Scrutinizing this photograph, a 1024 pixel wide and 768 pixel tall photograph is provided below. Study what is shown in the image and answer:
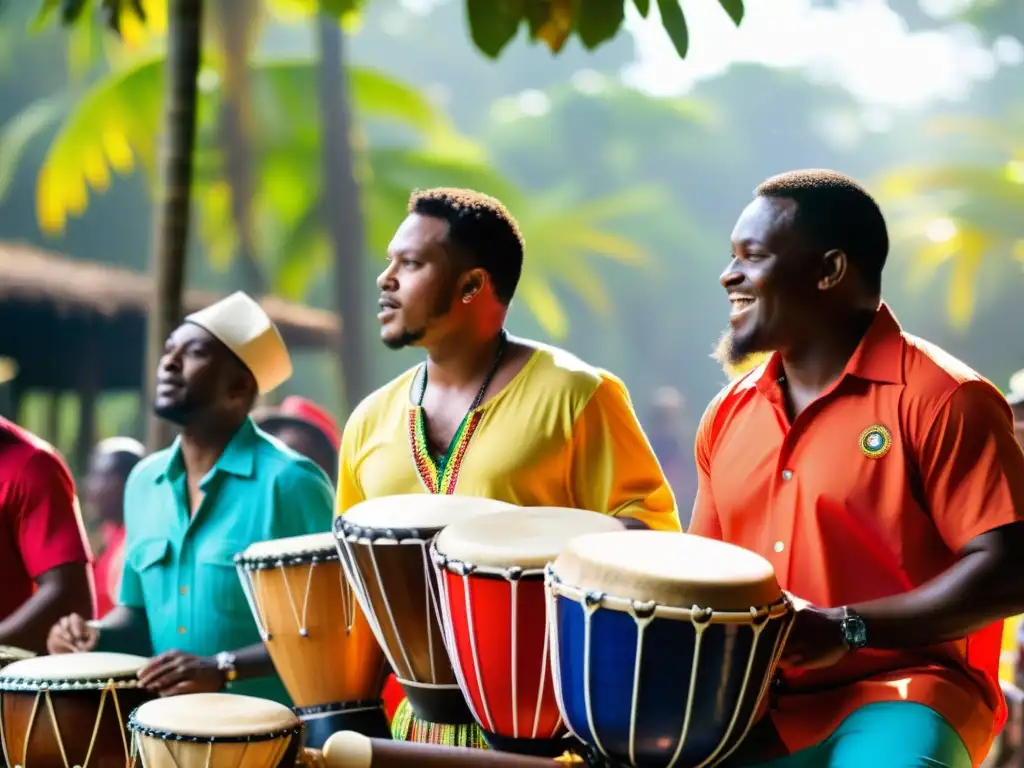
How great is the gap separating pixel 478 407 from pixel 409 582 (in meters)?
0.73

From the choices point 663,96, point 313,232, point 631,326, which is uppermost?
point 663,96

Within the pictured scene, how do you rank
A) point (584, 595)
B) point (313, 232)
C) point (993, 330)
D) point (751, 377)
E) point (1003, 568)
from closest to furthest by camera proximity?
1. point (584, 595)
2. point (1003, 568)
3. point (751, 377)
4. point (313, 232)
5. point (993, 330)

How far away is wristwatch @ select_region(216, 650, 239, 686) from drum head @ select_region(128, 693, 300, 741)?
0.84m

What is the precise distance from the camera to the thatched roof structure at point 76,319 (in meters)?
14.6

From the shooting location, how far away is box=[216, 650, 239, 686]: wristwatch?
4164 millimetres

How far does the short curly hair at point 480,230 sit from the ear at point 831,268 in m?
1.05

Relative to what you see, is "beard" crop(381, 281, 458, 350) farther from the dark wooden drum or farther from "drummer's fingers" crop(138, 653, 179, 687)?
the dark wooden drum

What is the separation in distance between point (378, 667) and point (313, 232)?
22221 millimetres

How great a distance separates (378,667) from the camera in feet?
13.0

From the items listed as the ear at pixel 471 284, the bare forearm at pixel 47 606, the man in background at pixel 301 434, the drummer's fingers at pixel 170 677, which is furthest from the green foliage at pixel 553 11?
the man in background at pixel 301 434

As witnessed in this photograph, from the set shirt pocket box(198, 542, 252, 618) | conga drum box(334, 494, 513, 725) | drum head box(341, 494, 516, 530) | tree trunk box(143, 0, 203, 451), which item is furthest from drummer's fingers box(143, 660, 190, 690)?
tree trunk box(143, 0, 203, 451)

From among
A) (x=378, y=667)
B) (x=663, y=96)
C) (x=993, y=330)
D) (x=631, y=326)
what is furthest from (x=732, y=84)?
(x=378, y=667)

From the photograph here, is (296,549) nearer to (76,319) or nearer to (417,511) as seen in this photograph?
(417,511)

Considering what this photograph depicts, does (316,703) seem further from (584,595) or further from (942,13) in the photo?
(942,13)
